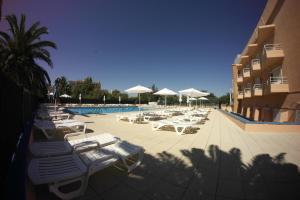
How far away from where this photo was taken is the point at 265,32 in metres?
13.5

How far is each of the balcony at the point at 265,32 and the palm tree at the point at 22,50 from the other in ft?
57.2

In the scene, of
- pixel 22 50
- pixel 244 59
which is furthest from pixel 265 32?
pixel 22 50

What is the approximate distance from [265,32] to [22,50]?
2011 cm

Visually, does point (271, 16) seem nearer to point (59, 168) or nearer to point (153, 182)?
point (153, 182)

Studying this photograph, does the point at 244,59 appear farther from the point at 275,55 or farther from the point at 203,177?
the point at 203,177

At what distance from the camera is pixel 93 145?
3783 mm

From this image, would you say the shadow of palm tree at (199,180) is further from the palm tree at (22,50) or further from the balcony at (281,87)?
the palm tree at (22,50)

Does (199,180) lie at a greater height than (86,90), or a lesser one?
lesser

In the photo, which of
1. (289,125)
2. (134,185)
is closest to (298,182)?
(134,185)

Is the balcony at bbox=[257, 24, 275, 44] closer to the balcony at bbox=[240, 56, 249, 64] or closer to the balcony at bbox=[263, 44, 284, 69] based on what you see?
the balcony at bbox=[263, 44, 284, 69]

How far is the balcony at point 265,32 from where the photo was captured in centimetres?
1289

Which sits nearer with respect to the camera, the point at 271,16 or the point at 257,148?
the point at 257,148

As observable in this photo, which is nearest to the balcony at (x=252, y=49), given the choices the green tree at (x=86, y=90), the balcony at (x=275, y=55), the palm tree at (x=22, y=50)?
the balcony at (x=275, y=55)

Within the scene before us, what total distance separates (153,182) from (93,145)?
1.71 metres
